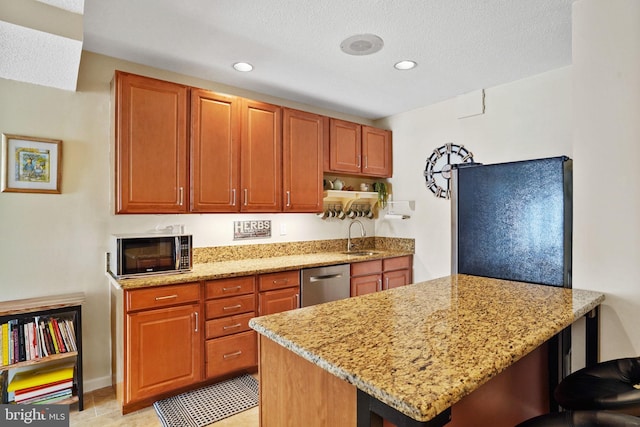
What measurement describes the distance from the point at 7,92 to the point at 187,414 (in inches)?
94.7

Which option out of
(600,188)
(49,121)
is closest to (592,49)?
(600,188)

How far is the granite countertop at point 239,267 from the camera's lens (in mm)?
2252

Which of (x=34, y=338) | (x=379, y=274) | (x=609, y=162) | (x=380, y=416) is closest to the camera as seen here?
(x=380, y=416)

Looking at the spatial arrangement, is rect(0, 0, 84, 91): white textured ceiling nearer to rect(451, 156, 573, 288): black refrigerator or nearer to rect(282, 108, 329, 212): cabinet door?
rect(282, 108, 329, 212): cabinet door

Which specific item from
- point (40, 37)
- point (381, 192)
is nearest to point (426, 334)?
point (40, 37)

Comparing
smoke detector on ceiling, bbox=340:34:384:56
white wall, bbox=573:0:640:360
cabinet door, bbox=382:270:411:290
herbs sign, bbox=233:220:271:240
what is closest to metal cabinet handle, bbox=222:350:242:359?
herbs sign, bbox=233:220:271:240

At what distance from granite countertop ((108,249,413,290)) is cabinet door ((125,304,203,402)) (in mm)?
201

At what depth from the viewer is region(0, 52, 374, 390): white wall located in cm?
229

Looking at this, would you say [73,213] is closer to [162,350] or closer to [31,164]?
[31,164]

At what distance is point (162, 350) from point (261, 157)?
1666mm

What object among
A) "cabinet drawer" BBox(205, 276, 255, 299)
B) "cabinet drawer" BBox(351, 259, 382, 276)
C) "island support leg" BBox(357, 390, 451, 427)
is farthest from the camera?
"cabinet drawer" BBox(351, 259, 382, 276)

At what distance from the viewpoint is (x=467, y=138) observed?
342 centimetres

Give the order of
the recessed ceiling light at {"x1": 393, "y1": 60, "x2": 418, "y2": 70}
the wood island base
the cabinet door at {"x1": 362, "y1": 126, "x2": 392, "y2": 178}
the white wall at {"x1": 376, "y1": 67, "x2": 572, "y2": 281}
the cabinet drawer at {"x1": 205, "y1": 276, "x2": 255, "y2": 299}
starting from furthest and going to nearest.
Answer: the cabinet door at {"x1": 362, "y1": 126, "x2": 392, "y2": 178} → the white wall at {"x1": 376, "y1": 67, "x2": 572, "y2": 281} → the recessed ceiling light at {"x1": 393, "y1": 60, "x2": 418, "y2": 70} → the cabinet drawer at {"x1": 205, "y1": 276, "x2": 255, "y2": 299} → the wood island base

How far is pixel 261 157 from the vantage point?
3.03 meters
